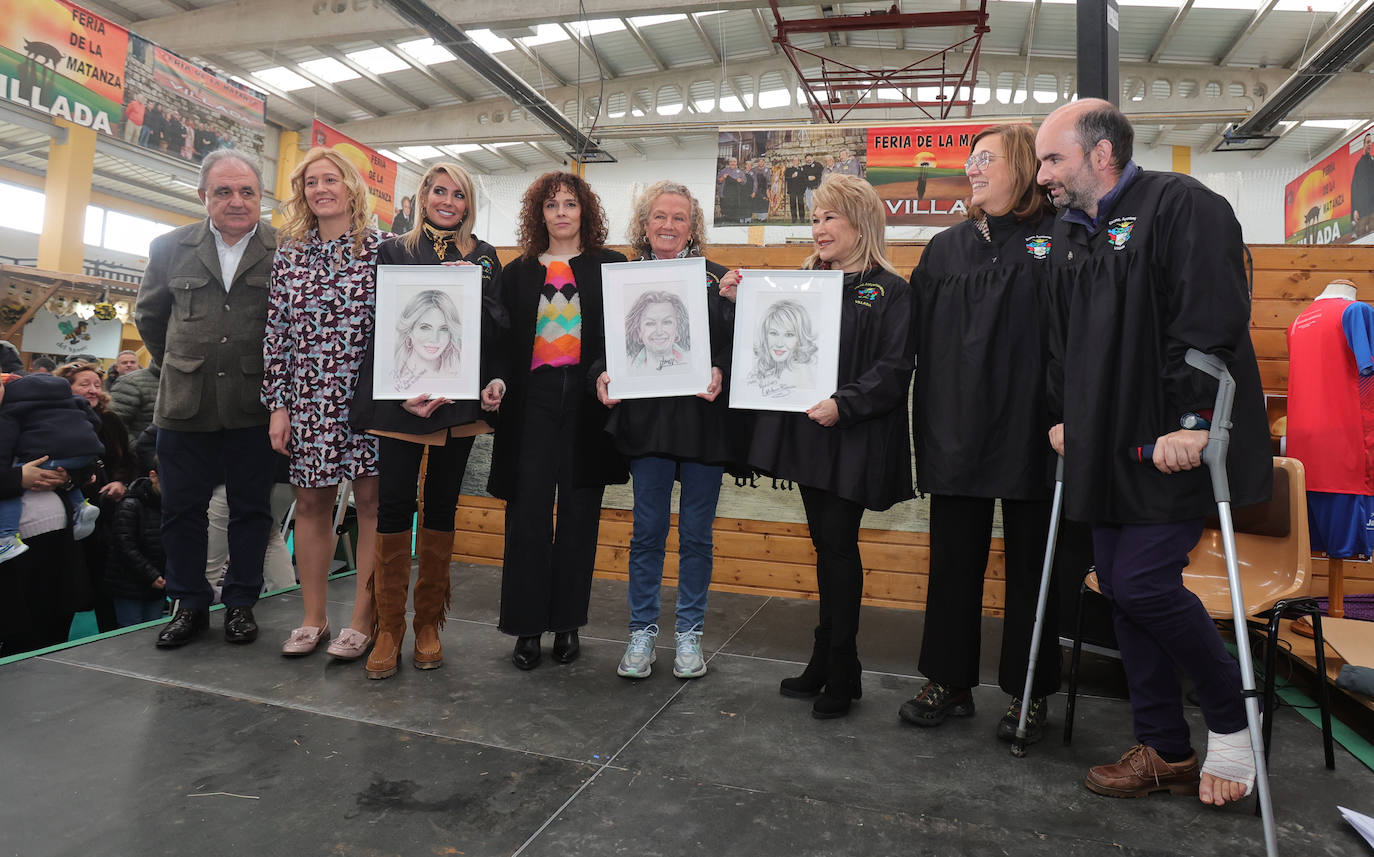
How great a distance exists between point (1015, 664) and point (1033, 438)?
2.11 ft

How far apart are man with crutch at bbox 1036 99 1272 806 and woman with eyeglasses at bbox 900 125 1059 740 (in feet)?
0.71

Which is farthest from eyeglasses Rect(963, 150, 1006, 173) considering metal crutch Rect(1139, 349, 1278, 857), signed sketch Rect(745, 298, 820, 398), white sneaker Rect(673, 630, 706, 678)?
white sneaker Rect(673, 630, 706, 678)

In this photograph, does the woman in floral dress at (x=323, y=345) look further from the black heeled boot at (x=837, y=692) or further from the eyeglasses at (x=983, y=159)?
the eyeglasses at (x=983, y=159)

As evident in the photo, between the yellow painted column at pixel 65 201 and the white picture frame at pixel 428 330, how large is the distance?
37.3 feet

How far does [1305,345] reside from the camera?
3154 millimetres

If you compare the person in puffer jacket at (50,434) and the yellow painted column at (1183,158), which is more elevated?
the yellow painted column at (1183,158)

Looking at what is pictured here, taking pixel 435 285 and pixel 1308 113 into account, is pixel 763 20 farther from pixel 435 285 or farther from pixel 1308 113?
pixel 435 285

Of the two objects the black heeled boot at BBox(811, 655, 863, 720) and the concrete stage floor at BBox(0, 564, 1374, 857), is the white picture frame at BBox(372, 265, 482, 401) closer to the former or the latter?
the concrete stage floor at BBox(0, 564, 1374, 857)

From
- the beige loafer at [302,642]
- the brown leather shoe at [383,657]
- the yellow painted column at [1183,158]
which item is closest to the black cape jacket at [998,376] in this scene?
the brown leather shoe at [383,657]

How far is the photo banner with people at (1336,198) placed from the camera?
590cm

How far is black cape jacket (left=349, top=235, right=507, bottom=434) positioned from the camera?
241 centimetres

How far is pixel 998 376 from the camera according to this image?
6.78 feet

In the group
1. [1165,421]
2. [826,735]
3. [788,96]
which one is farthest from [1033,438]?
[788,96]

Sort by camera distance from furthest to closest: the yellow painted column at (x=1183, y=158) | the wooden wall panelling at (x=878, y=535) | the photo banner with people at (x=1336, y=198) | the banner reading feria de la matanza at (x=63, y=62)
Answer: the yellow painted column at (x=1183, y=158) < the banner reading feria de la matanza at (x=63, y=62) < the photo banner with people at (x=1336, y=198) < the wooden wall panelling at (x=878, y=535)
